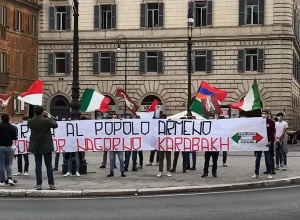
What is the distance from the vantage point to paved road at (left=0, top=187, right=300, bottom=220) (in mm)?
10586

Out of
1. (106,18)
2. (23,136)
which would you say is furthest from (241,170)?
(106,18)

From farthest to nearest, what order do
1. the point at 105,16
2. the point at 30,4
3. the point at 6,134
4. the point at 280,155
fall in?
the point at 105,16 → the point at 30,4 → the point at 280,155 → the point at 6,134

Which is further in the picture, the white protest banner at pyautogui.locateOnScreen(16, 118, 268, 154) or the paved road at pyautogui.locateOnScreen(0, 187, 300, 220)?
the white protest banner at pyautogui.locateOnScreen(16, 118, 268, 154)

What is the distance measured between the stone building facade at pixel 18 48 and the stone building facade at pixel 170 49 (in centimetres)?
91

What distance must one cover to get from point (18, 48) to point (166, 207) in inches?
1483

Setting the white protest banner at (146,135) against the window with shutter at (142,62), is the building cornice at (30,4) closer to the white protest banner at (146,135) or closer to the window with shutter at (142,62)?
the window with shutter at (142,62)

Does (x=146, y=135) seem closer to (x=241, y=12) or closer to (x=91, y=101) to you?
(x=91, y=101)

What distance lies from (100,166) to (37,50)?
101 ft

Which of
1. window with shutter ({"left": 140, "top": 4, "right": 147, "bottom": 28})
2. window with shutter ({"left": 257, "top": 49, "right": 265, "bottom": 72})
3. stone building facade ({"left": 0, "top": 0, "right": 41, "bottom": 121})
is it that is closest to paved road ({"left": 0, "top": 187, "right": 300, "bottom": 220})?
window with shutter ({"left": 257, "top": 49, "right": 265, "bottom": 72})

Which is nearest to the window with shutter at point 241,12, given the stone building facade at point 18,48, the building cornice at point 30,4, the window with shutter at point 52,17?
the window with shutter at point 52,17

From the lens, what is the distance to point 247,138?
57.1 feet

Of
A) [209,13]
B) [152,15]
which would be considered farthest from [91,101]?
[152,15]

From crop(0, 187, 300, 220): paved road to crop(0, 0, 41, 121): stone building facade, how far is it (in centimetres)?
3230

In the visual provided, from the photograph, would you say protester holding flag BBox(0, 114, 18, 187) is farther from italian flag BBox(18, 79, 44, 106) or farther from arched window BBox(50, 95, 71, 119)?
arched window BBox(50, 95, 71, 119)
